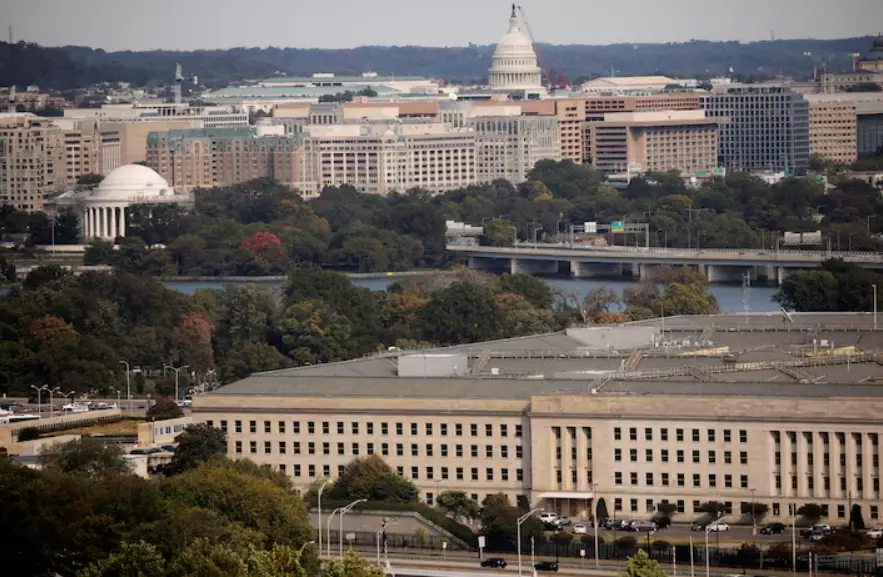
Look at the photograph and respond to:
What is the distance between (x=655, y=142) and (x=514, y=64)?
29.1 meters

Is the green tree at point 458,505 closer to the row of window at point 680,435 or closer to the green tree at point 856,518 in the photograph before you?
the row of window at point 680,435

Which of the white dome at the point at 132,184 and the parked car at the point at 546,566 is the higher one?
the white dome at the point at 132,184

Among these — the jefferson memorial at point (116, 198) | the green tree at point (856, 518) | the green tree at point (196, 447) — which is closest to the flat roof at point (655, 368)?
the green tree at point (196, 447)

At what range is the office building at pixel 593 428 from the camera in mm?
45500

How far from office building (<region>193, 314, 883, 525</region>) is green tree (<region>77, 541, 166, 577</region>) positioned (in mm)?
11033

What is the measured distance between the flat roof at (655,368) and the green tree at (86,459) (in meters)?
3.08

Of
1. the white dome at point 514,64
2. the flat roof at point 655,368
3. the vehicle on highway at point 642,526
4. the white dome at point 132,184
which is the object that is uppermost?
the white dome at point 514,64

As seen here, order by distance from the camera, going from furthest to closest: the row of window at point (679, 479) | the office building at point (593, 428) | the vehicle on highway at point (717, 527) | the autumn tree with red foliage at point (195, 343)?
1. the autumn tree with red foliage at point (195, 343)
2. the row of window at point (679, 479)
3. the office building at point (593, 428)
4. the vehicle on highway at point (717, 527)

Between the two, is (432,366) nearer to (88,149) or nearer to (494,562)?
(494,562)

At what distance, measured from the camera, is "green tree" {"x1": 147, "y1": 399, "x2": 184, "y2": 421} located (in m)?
53.7

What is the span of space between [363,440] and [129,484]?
7360 millimetres

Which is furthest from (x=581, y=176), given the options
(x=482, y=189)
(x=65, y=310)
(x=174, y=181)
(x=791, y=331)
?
(x=791, y=331)

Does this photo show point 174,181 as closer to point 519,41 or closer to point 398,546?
point 519,41

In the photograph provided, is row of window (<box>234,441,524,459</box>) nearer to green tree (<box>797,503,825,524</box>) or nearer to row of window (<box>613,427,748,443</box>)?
row of window (<box>613,427,748,443</box>)
